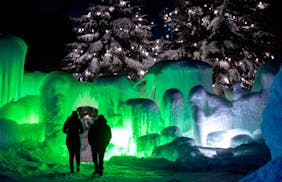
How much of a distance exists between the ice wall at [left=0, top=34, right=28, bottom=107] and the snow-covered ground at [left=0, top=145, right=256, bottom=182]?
2602mm

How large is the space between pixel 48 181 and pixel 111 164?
4088 mm

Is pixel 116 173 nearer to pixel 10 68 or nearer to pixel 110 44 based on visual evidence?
pixel 10 68

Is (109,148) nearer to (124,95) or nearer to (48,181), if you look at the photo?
(124,95)

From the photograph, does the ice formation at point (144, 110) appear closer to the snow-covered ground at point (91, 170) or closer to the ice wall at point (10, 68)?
the ice wall at point (10, 68)

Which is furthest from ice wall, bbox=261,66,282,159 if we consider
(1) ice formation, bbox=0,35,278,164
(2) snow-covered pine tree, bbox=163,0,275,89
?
(2) snow-covered pine tree, bbox=163,0,275,89

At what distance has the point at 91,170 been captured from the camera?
38.0 feet

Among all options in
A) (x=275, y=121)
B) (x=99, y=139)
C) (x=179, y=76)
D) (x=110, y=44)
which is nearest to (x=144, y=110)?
(x=179, y=76)

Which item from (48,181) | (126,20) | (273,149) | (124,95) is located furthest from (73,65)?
(273,149)

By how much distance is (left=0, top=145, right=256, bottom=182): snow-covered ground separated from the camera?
10289 mm

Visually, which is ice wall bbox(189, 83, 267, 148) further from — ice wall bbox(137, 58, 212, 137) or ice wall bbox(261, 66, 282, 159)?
ice wall bbox(261, 66, 282, 159)

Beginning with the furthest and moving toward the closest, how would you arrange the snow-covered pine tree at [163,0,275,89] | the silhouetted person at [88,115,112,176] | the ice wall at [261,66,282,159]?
the snow-covered pine tree at [163,0,275,89], the silhouetted person at [88,115,112,176], the ice wall at [261,66,282,159]

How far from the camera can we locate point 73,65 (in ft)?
101

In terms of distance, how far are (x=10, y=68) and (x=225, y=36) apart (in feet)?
50.4

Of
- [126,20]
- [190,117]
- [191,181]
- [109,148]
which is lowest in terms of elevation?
[191,181]
